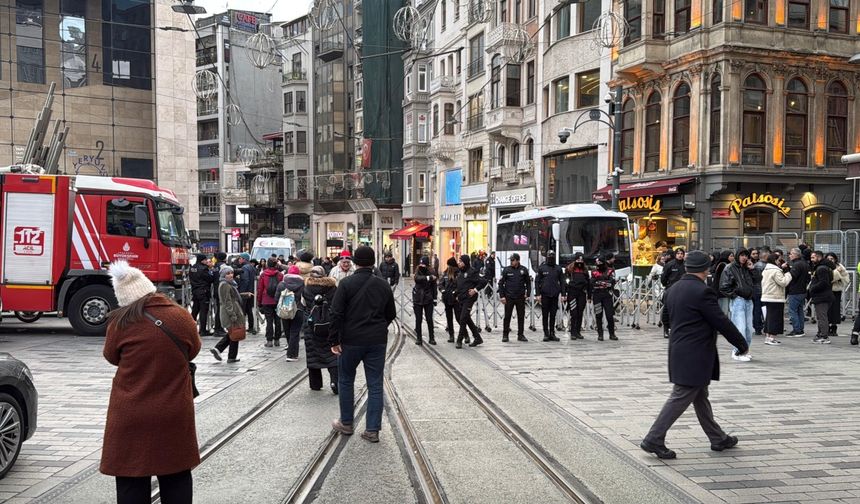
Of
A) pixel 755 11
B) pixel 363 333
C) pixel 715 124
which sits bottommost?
pixel 363 333

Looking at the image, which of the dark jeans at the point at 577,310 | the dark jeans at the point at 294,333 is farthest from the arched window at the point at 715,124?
the dark jeans at the point at 294,333

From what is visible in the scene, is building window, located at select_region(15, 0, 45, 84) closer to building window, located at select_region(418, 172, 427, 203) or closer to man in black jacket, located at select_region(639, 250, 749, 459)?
building window, located at select_region(418, 172, 427, 203)

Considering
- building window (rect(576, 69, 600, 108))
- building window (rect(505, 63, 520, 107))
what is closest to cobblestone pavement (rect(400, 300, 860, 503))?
building window (rect(576, 69, 600, 108))

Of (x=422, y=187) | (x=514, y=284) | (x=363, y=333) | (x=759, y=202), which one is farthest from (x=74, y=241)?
(x=422, y=187)

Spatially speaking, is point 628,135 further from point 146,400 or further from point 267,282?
point 146,400

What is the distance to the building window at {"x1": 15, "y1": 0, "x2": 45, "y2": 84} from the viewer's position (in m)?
33.7

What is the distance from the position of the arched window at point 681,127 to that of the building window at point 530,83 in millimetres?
9813

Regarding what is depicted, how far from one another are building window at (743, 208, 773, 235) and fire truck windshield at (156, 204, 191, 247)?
64.7ft

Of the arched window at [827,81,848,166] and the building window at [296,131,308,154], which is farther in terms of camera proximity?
the building window at [296,131,308,154]

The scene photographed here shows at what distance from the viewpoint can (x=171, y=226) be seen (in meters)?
17.0

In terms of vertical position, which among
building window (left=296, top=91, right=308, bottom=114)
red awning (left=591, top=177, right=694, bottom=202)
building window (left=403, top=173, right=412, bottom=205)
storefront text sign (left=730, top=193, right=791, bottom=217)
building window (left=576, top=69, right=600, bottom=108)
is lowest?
storefront text sign (left=730, top=193, right=791, bottom=217)

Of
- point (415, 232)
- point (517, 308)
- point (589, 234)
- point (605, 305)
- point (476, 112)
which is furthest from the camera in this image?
point (415, 232)

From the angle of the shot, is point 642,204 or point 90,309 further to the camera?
point 642,204

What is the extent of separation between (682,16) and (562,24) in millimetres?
7058
